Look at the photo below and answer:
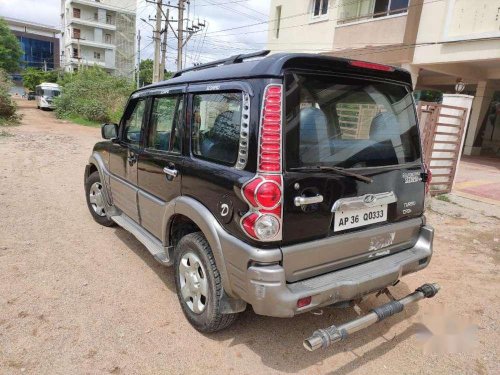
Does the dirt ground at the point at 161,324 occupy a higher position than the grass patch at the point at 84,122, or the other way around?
the dirt ground at the point at 161,324

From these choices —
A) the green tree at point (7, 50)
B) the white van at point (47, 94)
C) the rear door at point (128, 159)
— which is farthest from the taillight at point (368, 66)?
the green tree at point (7, 50)

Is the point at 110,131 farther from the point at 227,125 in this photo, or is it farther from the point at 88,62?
the point at 88,62

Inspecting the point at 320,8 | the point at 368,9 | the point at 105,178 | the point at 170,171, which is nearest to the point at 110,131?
the point at 105,178

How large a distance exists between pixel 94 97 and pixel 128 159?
74.0 feet

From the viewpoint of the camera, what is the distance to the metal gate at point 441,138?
23.8 ft

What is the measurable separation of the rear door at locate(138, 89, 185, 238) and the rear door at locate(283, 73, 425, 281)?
1.12 m

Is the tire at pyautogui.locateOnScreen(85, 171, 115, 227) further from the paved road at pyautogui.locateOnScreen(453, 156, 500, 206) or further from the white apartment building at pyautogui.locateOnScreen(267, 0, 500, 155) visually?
the white apartment building at pyautogui.locateOnScreen(267, 0, 500, 155)

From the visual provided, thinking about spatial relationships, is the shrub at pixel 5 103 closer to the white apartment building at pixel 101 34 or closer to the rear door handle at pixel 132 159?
the rear door handle at pixel 132 159

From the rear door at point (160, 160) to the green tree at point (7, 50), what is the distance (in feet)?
158

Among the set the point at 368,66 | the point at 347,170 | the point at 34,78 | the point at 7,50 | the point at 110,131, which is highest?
the point at 7,50

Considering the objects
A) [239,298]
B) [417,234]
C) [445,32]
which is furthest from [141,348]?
[445,32]

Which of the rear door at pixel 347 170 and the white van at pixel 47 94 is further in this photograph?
the white van at pixel 47 94

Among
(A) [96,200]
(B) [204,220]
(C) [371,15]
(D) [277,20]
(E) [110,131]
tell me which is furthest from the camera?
(D) [277,20]

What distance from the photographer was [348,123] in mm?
2799
